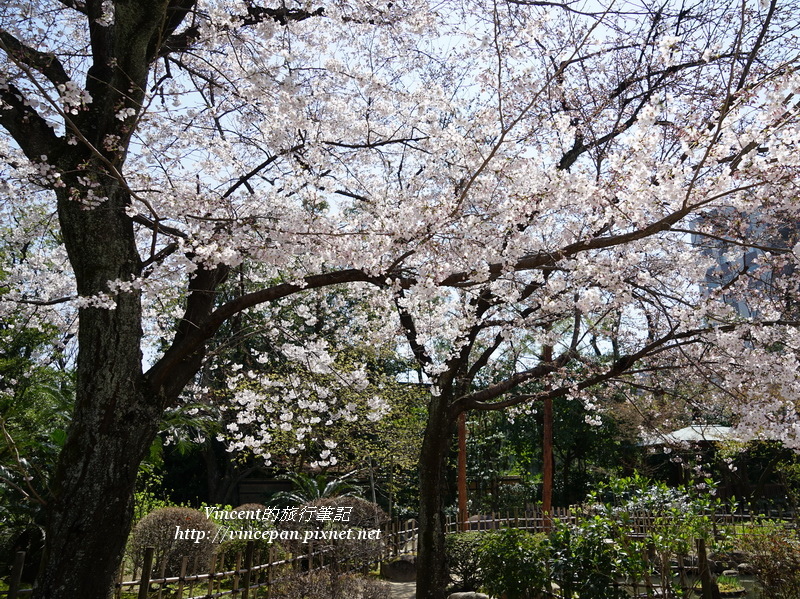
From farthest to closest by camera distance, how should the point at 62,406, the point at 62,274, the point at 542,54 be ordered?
the point at 62,406
the point at 62,274
the point at 542,54

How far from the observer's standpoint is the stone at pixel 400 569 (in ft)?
32.8

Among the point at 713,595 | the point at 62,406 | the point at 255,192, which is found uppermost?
the point at 255,192

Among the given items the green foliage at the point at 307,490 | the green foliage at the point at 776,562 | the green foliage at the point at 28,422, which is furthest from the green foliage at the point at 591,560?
the green foliage at the point at 307,490

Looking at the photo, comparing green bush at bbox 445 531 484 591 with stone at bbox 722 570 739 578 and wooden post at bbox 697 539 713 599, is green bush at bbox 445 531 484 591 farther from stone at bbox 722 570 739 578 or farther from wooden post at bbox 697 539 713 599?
stone at bbox 722 570 739 578

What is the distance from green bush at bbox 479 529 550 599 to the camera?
6.16 meters

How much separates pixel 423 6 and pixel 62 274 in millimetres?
5402

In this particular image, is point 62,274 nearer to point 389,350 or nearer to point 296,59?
point 296,59

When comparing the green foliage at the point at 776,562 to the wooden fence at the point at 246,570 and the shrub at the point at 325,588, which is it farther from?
the wooden fence at the point at 246,570

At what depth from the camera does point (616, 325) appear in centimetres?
823

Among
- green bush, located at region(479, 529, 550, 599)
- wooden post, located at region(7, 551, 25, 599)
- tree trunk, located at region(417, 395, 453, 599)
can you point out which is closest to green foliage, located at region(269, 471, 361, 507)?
tree trunk, located at region(417, 395, 453, 599)

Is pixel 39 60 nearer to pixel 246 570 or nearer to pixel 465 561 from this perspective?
pixel 246 570

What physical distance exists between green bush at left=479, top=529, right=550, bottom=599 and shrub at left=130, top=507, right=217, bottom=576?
3960 mm

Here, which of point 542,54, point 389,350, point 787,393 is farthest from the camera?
point 389,350

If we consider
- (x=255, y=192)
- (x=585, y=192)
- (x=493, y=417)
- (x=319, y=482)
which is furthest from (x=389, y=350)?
(x=493, y=417)
